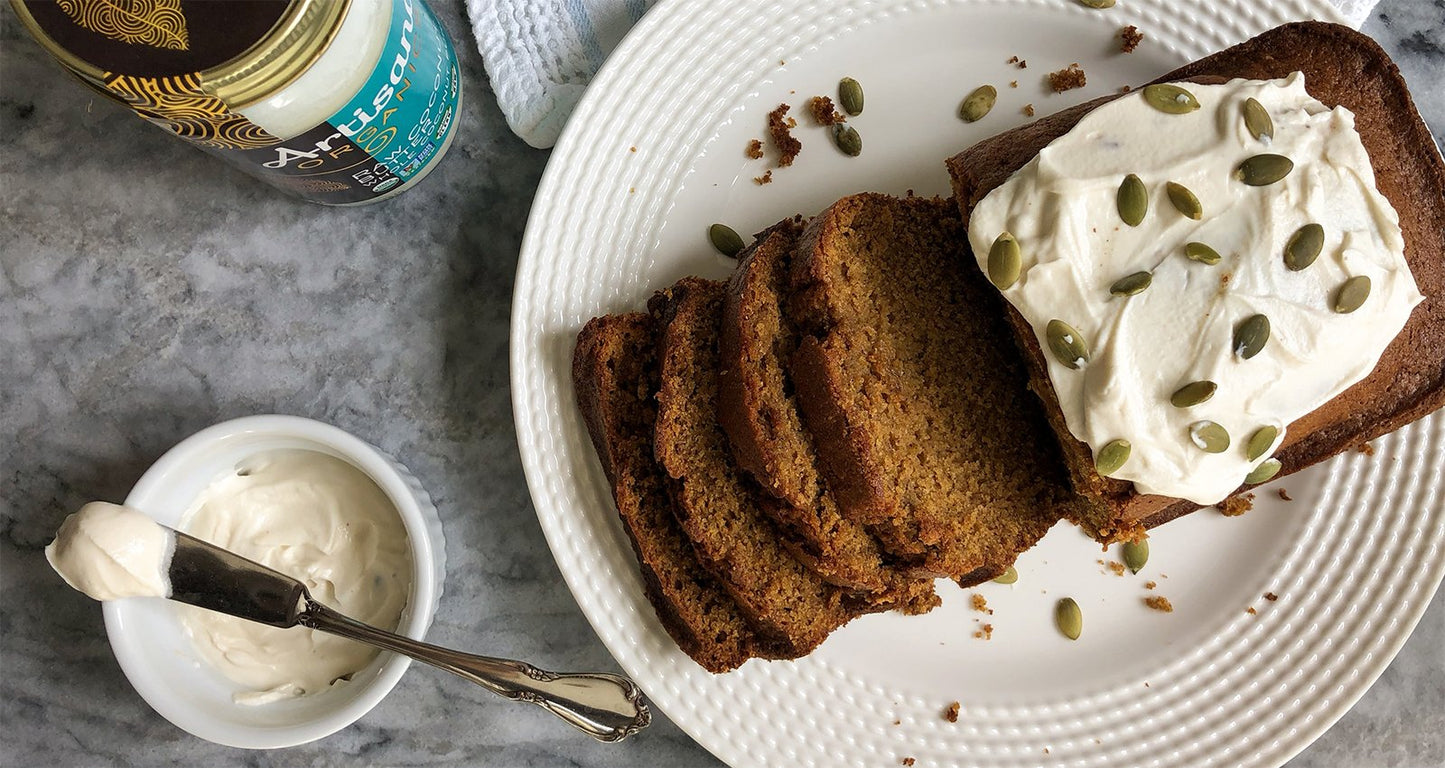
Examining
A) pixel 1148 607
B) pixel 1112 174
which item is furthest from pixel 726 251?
pixel 1148 607

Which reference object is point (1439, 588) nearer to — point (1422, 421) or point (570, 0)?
point (1422, 421)

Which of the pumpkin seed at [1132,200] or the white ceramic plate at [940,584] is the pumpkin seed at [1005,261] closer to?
the pumpkin seed at [1132,200]

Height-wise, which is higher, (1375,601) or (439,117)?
(439,117)

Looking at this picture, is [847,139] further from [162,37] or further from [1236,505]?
[162,37]

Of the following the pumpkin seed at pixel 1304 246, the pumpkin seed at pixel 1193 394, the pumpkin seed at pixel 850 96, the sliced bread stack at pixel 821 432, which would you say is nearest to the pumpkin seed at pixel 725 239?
the sliced bread stack at pixel 821 432

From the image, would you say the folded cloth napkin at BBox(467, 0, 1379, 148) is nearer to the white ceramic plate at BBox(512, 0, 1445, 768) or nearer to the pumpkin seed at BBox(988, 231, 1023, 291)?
the white ceramic plate at BBox(512, 0, 1445, 768)

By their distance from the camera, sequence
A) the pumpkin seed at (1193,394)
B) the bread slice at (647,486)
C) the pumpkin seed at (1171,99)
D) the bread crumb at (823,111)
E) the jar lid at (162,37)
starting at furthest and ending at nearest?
the bread crumb at (823,111) < the bread slice at (647,486) < the pumpkin seed at (1171,99) < the pumpkin seed at (1193,394) < the jar lid at (162,37)
